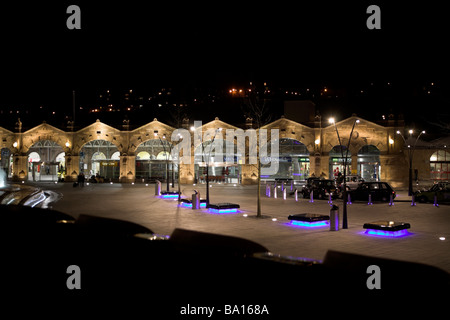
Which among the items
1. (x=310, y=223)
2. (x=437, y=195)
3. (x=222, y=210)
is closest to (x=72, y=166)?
(x=222, y=210)

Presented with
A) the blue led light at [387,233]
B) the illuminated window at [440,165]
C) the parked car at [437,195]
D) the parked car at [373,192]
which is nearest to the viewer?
the blue led light at [387,233]

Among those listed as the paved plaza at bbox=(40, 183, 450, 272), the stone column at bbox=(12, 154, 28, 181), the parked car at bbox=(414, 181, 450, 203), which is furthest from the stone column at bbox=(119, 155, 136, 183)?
the parked car at bbox=(414, 181, 450, 203)

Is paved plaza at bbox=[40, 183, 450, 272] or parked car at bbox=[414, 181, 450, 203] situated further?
parked car at bbox=[414, 181, 450, 203]

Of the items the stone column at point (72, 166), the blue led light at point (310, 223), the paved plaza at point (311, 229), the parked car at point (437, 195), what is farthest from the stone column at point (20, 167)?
the parked car at point (437, 195)

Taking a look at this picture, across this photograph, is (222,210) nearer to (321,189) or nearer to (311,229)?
(311,229)

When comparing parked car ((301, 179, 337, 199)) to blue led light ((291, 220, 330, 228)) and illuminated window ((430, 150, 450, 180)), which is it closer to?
blue led light ((291, 220, 330, 228))

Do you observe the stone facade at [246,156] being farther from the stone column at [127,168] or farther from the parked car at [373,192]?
the parked car at [373,192]


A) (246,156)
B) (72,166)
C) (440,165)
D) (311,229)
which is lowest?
(311,229)

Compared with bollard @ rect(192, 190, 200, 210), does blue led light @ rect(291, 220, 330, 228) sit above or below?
below

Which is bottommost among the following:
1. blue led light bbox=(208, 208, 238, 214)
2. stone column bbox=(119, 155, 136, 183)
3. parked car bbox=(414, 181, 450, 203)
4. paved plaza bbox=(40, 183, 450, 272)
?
paved plaza bbox=(40, 183, 450, 272)

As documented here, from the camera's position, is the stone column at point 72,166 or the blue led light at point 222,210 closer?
the blue led light at point 222,210

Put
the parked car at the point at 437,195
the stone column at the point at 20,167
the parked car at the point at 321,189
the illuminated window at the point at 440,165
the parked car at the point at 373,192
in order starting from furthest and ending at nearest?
the stone column at the point at 20,167
the illuminated window at the point at 440,165
the parked car at the point at 321,189
the parked car at the point at 373,192
the parked car at the point at 437,195

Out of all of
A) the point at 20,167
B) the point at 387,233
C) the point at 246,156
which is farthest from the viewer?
the point at 20,167

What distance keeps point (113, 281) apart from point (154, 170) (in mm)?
52815
